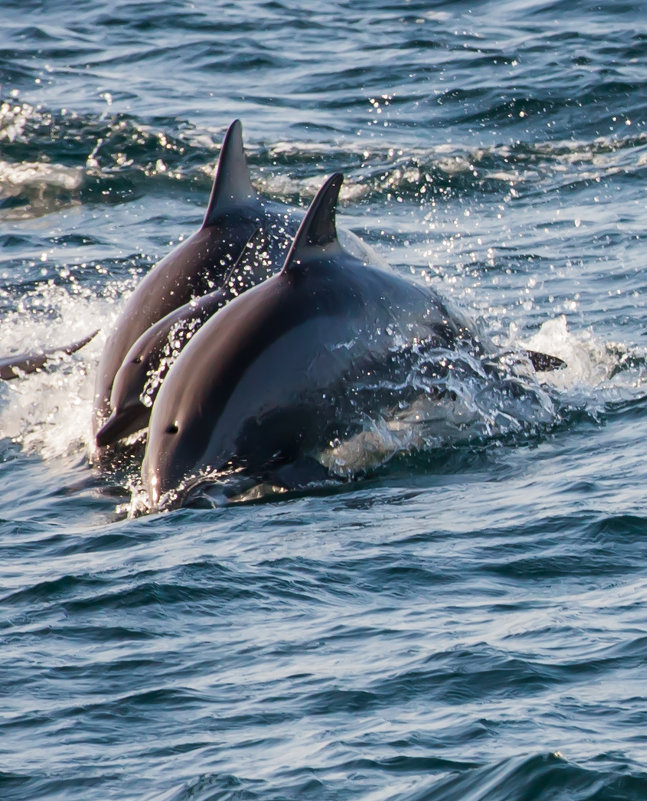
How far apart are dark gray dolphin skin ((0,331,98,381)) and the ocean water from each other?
0.35ft

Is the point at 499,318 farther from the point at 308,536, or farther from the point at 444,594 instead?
the point at 444,594

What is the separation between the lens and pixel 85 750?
5.46 m

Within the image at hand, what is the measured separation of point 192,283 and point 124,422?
1.18 metres

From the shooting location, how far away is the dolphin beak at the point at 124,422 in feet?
30.8

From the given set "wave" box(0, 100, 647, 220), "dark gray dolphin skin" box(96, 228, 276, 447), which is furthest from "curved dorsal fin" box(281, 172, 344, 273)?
"wave" box(0, 100, 647, 220)

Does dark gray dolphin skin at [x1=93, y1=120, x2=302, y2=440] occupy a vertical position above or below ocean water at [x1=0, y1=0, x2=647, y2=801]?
above

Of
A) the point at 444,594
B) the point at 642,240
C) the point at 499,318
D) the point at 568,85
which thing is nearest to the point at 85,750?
the point at 444,594

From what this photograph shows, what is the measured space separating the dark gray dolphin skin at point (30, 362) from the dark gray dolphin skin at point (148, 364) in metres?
1.53

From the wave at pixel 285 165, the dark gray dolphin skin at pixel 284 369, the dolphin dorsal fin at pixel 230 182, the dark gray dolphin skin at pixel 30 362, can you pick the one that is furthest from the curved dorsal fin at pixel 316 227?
the wave at pixel 285 165

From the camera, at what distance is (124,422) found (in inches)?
371

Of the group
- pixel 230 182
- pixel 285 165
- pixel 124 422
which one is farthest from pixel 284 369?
pixel 285 165

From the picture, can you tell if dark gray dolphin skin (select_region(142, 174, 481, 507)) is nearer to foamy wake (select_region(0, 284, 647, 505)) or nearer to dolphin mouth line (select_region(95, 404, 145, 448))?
foamy wake (select_region(0, 284, 647, 505))

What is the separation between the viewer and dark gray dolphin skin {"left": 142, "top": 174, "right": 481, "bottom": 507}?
8.50 metres

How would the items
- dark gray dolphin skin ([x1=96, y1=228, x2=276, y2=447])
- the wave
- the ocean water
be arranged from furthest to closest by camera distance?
the wave < dark gray dolphin skin ([x1=96, y1=228, x2=276, y2=447]) < the ocean water
